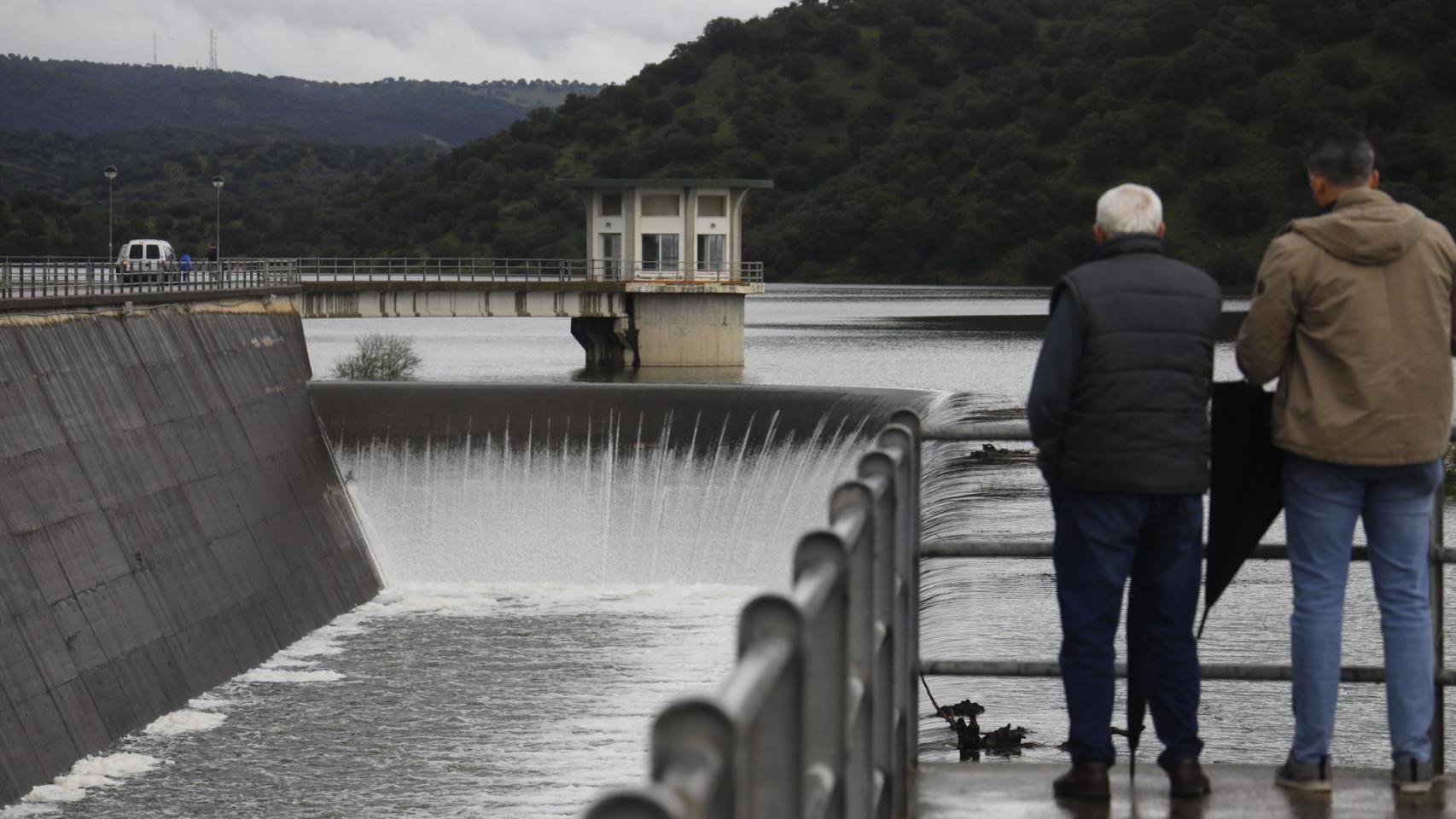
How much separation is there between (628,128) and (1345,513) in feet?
432

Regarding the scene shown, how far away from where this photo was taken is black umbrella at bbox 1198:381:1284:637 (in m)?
5.69

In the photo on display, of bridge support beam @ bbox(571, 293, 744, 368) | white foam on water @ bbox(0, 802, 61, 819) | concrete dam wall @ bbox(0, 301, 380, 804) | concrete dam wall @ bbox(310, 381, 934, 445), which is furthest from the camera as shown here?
bridge support beam @ bbox(571, 293, 744, 368)

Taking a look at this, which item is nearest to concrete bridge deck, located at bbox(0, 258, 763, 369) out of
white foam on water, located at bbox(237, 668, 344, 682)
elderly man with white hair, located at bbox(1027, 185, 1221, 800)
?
white foam on water, located at bbox(237, 668, 344, 682)

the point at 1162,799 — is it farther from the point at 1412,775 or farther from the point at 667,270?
the point at 667,270

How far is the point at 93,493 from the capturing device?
63.4 feet

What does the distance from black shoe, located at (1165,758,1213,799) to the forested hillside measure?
91320 millimetres

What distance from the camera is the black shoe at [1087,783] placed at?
5.73 metres

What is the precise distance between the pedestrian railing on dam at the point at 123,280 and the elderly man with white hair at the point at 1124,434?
16.7m

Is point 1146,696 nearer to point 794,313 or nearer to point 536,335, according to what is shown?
point 536,335

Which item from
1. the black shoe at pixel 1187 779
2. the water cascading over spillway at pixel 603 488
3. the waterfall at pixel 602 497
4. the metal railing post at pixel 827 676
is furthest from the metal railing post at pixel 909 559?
the waterfall at pixel 602 497

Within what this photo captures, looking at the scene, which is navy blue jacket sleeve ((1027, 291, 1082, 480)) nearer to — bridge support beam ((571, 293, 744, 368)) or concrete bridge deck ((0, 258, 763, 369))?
concrete bridge deck ((0, 258, 763, 369))

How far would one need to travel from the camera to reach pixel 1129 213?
5.50 meters

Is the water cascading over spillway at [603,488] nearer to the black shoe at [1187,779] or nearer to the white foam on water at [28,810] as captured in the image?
the white foam on water at [28,810]

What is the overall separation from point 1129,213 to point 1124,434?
25.7 inches
